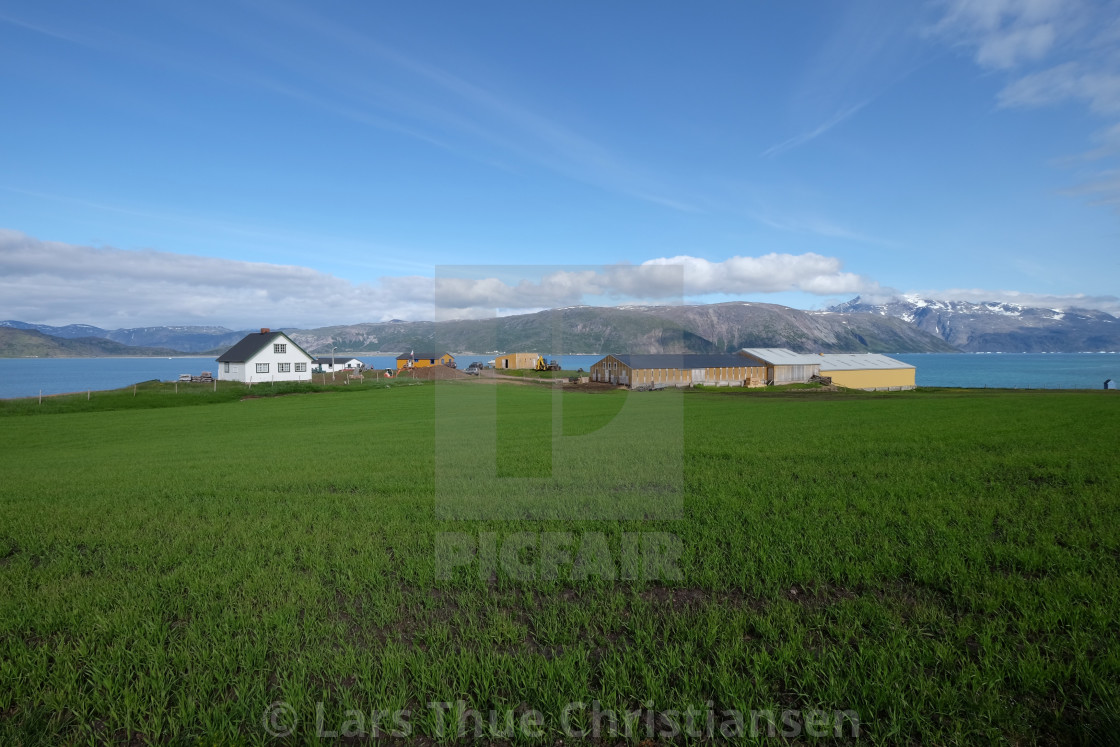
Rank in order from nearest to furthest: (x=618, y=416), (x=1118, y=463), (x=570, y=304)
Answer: (x=570, y=304)
(x=1118, y=463)
(x=618, y=416)

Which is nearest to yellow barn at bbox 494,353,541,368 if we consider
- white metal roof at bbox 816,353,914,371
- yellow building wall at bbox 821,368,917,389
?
yellow building wall at bbox 821,368,917,389

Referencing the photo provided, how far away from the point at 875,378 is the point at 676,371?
36527 millimetres

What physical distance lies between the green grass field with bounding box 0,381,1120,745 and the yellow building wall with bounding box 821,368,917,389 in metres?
73.8

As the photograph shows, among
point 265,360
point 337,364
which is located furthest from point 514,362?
point 337,364

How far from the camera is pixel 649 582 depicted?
6.88 m

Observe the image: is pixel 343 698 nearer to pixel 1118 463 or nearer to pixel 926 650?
pixel 926 650

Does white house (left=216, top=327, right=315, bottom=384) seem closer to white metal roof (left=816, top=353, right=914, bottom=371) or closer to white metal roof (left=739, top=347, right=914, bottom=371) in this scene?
white metal roof (left=739, top=347, right=914, bottom=371)

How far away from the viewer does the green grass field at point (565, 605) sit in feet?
13.9

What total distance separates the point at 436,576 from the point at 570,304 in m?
6.93

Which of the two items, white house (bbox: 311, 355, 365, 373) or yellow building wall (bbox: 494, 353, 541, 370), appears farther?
white house (bbox: 311, 355, 365, 373)

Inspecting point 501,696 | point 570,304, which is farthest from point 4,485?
point 501,696

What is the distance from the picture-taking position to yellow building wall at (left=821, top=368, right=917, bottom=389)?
8219 cm

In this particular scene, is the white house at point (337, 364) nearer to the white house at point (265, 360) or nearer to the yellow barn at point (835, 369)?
the white house at point (265, 360)

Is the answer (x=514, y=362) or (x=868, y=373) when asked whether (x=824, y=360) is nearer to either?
(x=868, y=373)
